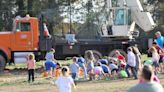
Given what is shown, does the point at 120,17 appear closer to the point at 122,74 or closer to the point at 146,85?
the point at 122,74

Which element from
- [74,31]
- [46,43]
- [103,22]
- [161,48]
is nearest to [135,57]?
[161,48]

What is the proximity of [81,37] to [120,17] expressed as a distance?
274 cm

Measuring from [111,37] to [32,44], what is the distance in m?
5.62

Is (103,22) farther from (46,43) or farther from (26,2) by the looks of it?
(26,2)

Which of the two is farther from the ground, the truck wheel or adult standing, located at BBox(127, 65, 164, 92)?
adult standing, located at BBox(127, 65, 164, 92)

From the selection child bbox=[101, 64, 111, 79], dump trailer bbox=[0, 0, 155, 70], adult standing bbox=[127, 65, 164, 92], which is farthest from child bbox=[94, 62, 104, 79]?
adult standing bbox=[127, 65, 164, 92]

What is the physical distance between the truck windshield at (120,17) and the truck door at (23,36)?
6061 millimetres

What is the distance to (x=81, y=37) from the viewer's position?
1252 inches

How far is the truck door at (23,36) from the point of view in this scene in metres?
28.5

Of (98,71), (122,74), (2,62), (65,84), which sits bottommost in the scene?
(2,62)

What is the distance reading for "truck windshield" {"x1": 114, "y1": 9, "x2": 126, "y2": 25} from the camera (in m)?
31.9

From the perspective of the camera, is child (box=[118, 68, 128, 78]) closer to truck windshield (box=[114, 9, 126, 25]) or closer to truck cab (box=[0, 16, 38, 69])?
truck cab (box=[0, 16, 38, 69])

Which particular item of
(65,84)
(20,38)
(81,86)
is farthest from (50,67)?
(65,84)

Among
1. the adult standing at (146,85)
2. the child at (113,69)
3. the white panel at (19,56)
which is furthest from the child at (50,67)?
the adult standing at (146,85)
